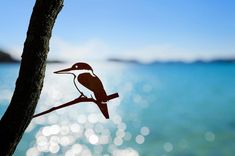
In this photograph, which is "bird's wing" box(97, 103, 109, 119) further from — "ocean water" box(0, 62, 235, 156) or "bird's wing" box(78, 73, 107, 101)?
"ocean water" box(0, 62, 235, 156)

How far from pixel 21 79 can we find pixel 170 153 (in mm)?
25535

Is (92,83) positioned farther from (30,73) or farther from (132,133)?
(132,133)

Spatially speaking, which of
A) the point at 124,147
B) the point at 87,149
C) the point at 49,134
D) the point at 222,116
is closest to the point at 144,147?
the point at 124,147

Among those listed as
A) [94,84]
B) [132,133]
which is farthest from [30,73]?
[132,133]

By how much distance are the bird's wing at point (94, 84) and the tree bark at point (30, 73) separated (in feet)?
0.98

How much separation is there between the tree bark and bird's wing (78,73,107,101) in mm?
299

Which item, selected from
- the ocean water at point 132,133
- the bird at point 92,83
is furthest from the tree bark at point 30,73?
the ocean water at point 132,133

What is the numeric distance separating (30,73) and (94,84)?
14.5 inches

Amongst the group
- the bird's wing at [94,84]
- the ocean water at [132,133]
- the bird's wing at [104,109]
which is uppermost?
the bird's wing at [94,84]

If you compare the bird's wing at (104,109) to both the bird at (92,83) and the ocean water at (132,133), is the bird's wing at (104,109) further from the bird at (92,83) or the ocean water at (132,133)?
the ocean water at (132,133)

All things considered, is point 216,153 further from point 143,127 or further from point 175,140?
point 143,127

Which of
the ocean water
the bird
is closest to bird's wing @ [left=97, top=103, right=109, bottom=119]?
the bird

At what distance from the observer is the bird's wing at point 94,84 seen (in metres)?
2.05

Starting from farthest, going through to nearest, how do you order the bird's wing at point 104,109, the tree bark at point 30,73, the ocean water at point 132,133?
the ocean water at point 132,133, the bird's wing at point 104,109, the tree bark at point 30,73
